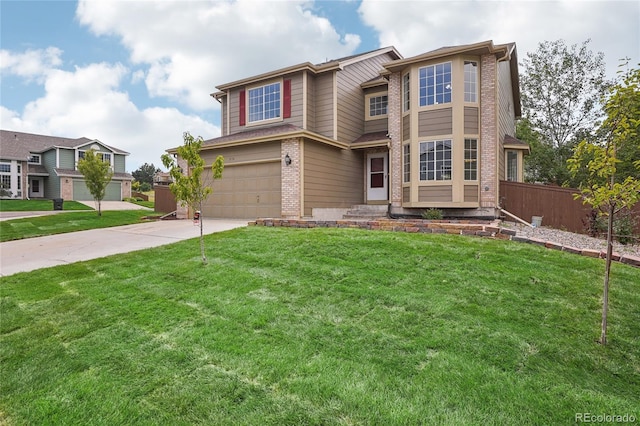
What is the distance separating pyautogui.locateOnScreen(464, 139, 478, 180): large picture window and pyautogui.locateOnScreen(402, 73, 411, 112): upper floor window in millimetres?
2451

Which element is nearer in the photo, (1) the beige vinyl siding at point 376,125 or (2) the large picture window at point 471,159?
(2) the large picture window at point 471,159

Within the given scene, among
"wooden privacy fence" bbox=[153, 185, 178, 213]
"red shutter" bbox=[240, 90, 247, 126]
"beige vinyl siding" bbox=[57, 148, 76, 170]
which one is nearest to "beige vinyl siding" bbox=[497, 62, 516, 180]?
"red shutter" bbox=[240, 90, 247, 126]

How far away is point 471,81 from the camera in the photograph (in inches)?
451

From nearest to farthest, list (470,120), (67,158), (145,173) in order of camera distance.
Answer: (470,120) < (67,158) < (145,173)

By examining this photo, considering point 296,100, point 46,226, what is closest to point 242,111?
point 296,100

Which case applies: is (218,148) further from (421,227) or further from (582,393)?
(582,393)

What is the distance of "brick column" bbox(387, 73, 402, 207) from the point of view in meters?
12.9

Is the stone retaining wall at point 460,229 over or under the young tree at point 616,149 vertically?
under

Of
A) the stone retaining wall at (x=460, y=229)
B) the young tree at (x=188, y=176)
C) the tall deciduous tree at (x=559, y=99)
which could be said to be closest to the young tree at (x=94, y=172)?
the stone retaining wall at (x=460, y=229)

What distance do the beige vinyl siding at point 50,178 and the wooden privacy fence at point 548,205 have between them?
35.7 meters

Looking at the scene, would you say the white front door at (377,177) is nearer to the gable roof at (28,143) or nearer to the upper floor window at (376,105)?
the upper floor window at (376,105)

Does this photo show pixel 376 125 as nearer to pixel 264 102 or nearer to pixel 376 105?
pixel 376 105

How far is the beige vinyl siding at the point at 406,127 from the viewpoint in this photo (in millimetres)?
12320

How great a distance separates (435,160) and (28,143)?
3843cm
